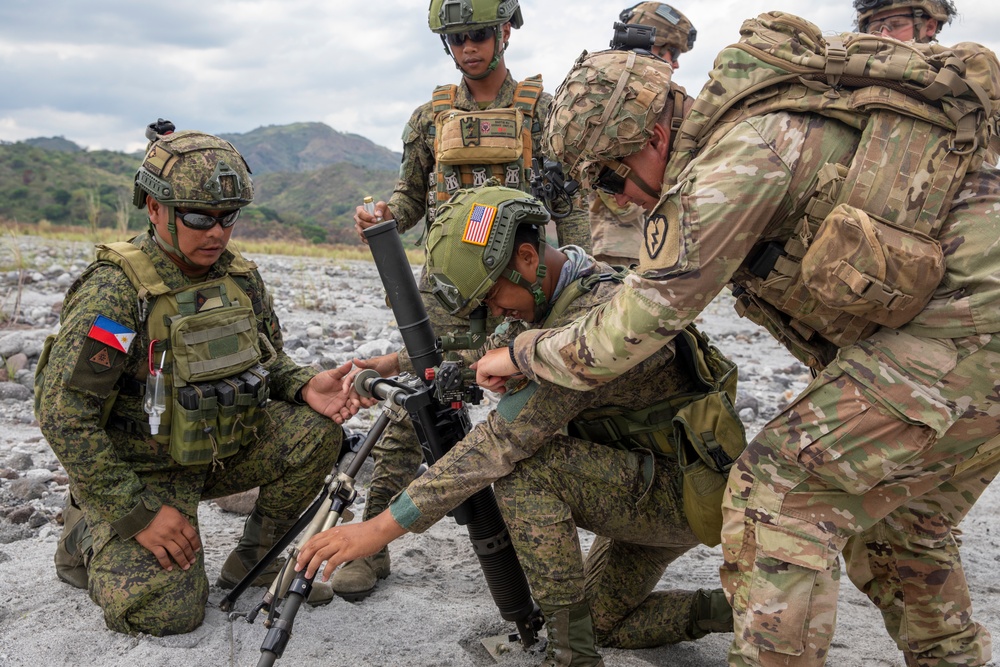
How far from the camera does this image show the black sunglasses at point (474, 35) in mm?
4742

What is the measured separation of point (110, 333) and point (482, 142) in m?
2.33

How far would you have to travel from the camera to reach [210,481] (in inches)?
157

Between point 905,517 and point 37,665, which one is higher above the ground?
point 905,517

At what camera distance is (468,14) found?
182 inches

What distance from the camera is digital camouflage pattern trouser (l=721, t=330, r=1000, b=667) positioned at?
7.73 ft

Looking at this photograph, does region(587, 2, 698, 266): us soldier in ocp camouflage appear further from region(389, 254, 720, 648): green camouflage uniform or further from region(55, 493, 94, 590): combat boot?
region(55, 493, 94, 590): combat boot

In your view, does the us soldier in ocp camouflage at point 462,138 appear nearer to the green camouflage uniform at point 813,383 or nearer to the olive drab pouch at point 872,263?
the green camouflage uniform at point 813,383

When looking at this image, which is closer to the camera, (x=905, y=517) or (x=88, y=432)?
(x=905, y=517)

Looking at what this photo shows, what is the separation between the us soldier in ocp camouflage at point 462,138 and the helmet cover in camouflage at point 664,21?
188cm

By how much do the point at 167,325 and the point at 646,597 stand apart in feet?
Answer: 7.86

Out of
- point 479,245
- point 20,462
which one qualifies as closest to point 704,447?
point 479,245

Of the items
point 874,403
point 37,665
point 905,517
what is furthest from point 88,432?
Result: point 905,517

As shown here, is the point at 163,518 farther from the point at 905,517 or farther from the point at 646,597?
the point at 905,517

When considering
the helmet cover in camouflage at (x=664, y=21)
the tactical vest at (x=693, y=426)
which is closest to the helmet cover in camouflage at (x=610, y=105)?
the tactical vest at (x=693, y=426)
